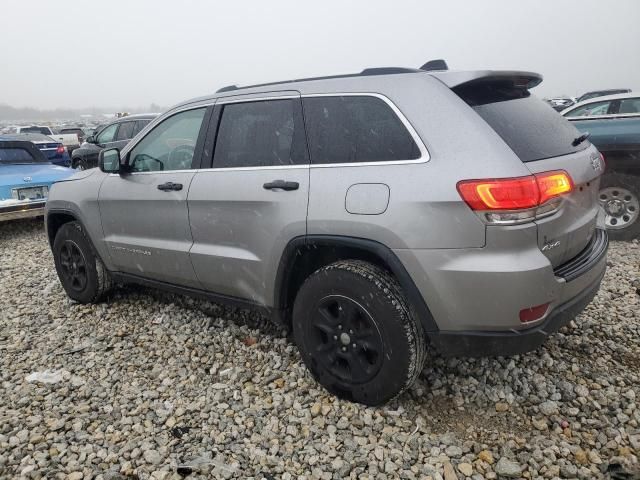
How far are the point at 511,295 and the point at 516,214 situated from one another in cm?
36

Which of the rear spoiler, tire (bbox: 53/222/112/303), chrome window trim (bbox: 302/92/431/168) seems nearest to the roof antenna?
the rear spoiler

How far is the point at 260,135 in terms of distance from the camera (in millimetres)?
2945

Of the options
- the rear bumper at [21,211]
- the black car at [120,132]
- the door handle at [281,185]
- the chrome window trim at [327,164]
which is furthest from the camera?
the black car at [120,132]

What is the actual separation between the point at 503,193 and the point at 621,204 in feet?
14.3

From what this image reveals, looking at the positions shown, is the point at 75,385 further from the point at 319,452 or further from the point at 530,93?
the point at 530,93

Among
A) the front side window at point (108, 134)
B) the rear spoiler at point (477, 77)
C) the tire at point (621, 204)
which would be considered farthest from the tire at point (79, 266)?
the front side window at point (108, 134)

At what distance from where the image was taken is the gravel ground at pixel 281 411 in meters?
2.29

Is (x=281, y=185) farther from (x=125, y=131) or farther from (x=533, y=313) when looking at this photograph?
(x=125, y=131)

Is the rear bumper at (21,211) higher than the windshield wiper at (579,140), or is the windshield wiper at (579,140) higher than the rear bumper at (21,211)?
the windshield wiper at (579,140)

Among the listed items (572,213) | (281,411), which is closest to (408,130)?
(572,213)

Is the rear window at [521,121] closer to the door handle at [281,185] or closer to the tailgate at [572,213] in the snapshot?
the tailgate at [572,213]

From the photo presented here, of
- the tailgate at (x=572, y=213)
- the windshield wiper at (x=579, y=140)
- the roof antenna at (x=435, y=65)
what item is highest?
the roof antenna at (x=435, y=65)

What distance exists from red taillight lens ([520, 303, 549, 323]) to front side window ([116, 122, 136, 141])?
11.8m

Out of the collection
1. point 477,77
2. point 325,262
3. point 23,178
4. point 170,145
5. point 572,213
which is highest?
point 477,77
